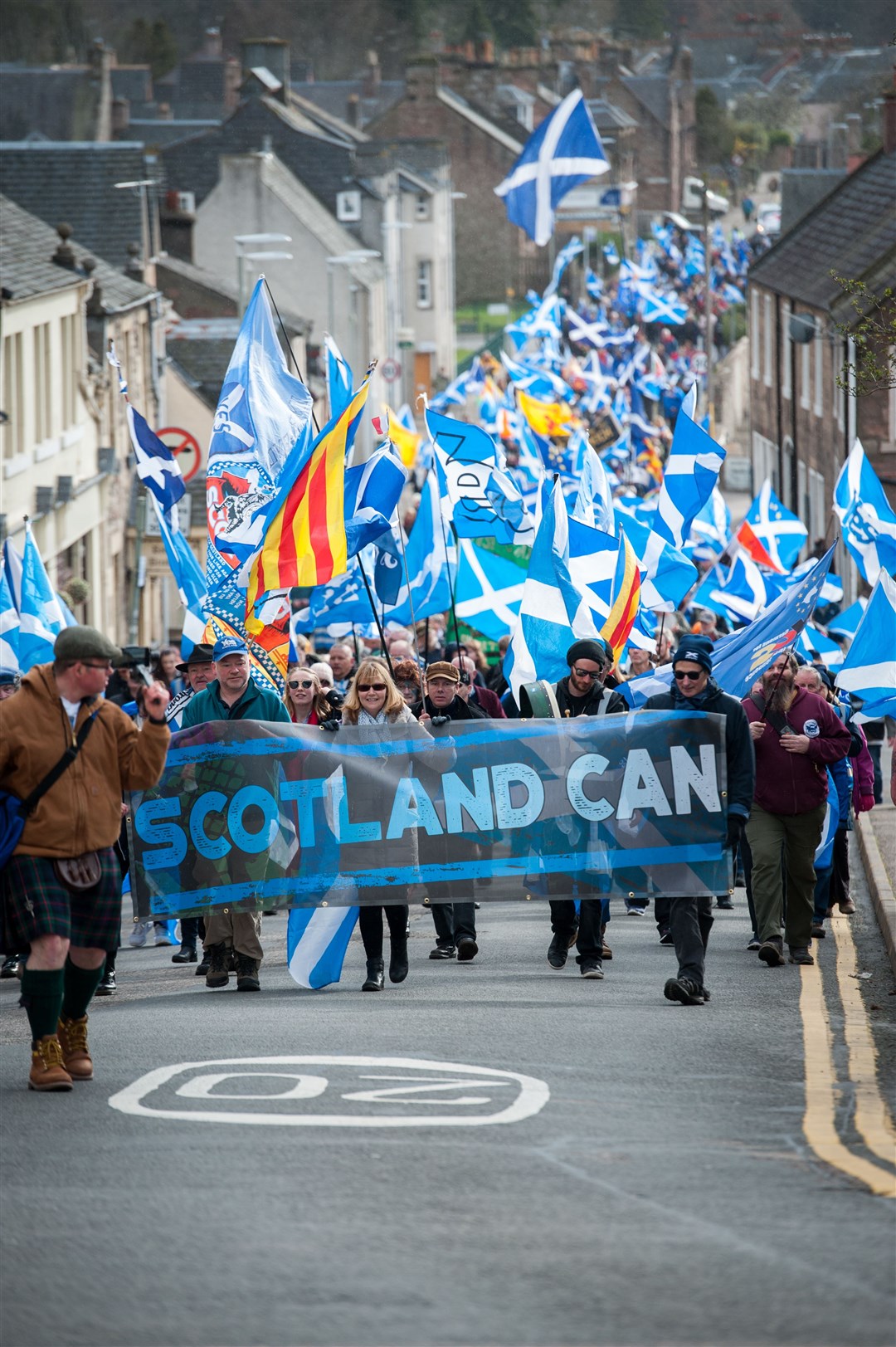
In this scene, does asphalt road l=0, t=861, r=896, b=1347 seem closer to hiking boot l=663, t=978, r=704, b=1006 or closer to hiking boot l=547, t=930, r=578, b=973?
hiking boot l=663, t=978, r=704, b=1006

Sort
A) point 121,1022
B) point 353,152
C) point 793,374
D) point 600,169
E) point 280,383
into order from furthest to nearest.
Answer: point 353,152 < point 793,374 < point 600,169 < point 280,383 < point 121,1022

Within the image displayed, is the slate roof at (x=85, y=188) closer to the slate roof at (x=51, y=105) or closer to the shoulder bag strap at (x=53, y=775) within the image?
the shoulder bag strap at (x=53, y=775)

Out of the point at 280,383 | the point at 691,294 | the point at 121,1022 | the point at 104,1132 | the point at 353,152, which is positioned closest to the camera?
the point at 104,1132

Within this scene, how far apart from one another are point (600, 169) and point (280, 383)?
14.3 m

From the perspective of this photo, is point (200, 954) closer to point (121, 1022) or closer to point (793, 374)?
point (121, 1022)

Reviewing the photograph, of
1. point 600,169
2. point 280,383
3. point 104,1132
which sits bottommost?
point 104,1132

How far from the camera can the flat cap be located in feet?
25.7

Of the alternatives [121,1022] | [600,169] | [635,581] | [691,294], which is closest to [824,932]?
[635,581]

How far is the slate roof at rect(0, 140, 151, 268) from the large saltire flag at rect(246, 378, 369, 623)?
94.0 feet

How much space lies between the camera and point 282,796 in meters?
10.2

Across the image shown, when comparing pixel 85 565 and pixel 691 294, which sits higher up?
pixel 691 294

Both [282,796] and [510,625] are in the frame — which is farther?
[510,625]

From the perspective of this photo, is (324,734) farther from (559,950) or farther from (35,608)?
(35,608)

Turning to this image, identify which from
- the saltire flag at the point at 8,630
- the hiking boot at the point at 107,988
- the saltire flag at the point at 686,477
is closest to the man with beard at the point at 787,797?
the hiking boot at the point at 107,988
